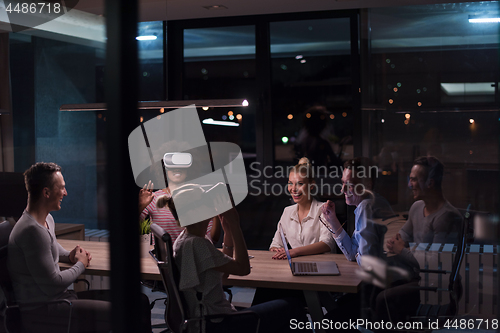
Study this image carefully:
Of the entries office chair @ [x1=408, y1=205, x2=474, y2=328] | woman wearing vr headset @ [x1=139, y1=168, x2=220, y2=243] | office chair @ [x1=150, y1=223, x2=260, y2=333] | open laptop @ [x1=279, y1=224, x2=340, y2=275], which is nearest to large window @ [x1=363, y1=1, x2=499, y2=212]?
office chair @ [x1=408, y1=205, x2=474, y2=328]

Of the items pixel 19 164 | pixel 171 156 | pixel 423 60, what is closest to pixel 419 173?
pixel 423 60

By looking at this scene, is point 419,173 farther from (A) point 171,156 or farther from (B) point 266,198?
(A) point 171,156

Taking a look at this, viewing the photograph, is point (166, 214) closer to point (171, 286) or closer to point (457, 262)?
point (171, 286)

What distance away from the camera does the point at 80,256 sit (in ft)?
8.95

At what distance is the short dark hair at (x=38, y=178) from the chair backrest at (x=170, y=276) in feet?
2.72

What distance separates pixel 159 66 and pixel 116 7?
167 inches

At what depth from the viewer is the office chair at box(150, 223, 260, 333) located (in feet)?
6.85

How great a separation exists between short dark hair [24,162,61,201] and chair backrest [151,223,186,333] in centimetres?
83

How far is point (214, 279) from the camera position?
2.21 m

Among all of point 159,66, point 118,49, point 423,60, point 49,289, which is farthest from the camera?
point 159,66

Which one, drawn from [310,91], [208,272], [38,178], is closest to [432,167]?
[310,91]

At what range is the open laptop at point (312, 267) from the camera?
246 cm

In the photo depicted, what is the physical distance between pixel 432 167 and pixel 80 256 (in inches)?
104

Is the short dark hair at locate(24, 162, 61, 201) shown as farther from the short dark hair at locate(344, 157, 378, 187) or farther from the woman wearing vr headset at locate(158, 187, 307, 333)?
the short dark hair at locate(344, 157, 378, 187)
